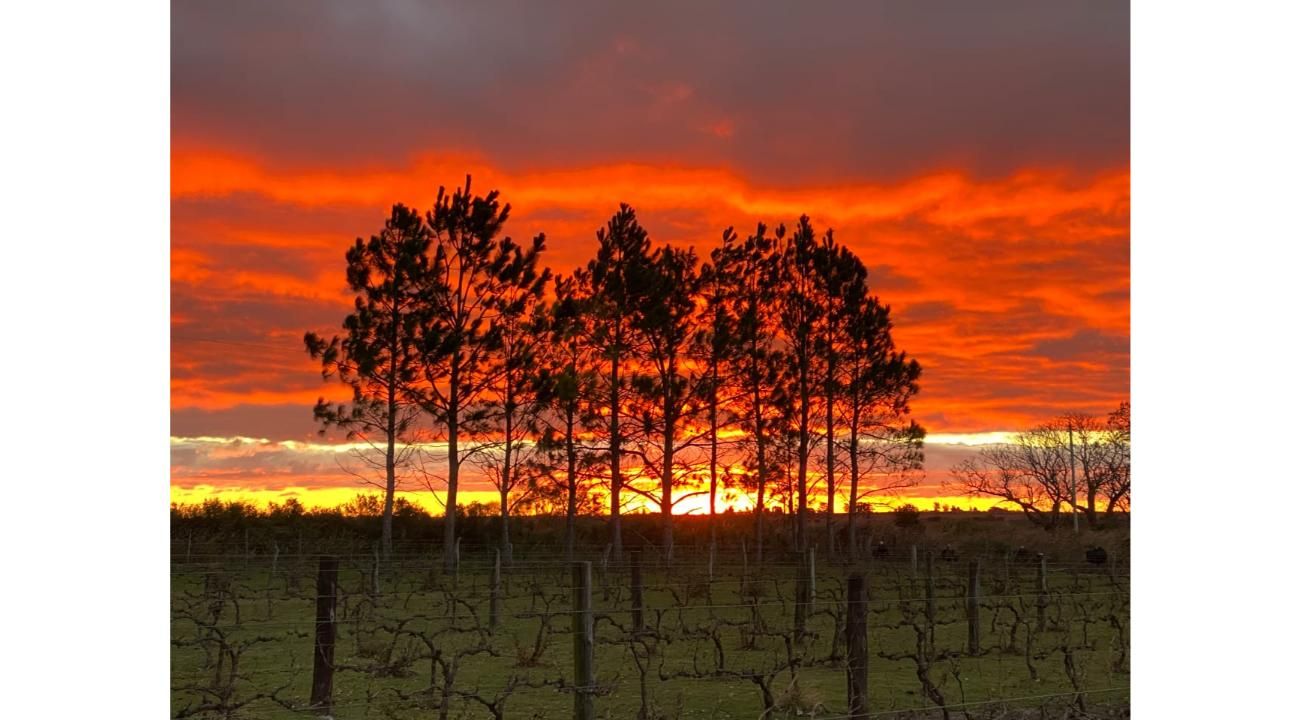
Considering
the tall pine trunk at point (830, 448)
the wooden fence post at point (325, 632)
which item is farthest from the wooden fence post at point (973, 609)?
the tall pine trunk at point (830, 448)

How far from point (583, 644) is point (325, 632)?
223 centimetres

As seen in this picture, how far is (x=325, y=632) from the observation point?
23.7 feet

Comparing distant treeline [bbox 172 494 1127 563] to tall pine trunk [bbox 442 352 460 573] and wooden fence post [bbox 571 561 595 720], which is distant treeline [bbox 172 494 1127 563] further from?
wooden fence post [bbox 571 561 595 720]

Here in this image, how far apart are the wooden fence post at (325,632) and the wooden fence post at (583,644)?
6.51 ft

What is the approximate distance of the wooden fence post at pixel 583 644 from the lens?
5918mm

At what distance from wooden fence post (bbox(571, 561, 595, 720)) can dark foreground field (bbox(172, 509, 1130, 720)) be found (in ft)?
0.57

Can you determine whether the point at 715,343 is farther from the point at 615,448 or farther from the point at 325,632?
the point at 325,632

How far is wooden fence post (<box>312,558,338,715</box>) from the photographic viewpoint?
23.5 feet

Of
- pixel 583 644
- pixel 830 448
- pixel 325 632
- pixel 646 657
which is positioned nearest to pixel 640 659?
pixel 646 657
